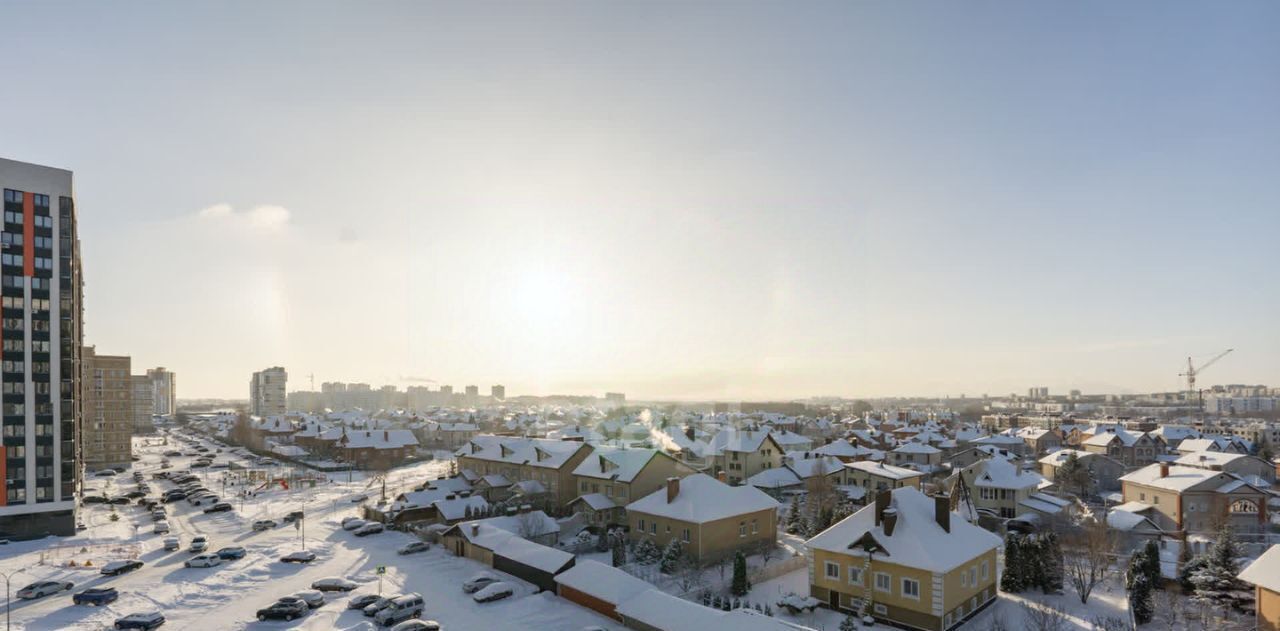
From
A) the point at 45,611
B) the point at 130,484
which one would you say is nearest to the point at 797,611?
the point at 45,611

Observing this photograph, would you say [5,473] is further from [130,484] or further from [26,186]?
[130,484]

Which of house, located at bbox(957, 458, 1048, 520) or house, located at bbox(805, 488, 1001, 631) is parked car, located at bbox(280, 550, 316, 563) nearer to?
house, located at bbox(805, 488, 1001, 631)

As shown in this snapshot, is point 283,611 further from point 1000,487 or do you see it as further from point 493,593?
point 1000,487

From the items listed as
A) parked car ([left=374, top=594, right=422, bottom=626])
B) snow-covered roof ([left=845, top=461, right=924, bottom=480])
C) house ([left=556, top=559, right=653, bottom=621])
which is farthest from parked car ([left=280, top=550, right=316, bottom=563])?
snow-covered roof ([left=845, top=461, right=924, bottom=480])

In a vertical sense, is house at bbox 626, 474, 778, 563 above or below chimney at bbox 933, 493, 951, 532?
below

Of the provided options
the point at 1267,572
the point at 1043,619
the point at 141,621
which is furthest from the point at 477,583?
the point at 1267,572

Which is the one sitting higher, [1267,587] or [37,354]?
[37,354]
